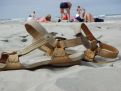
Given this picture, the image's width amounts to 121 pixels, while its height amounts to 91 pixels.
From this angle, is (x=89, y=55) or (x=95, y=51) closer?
(x=89, y=55)

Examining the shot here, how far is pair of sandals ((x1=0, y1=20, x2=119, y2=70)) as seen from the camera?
2361mm

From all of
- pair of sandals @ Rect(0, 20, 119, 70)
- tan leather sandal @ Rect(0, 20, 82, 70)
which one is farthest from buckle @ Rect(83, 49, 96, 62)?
tan leather sandal @ Rect(0, 20, 82, 70)

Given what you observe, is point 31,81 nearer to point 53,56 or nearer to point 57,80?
point 57,80

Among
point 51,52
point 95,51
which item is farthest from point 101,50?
point 51,52

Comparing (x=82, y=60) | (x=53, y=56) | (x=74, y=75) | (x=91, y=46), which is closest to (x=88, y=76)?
(x=74, y=75)

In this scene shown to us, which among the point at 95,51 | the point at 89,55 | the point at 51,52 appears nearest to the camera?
the point at 51,52

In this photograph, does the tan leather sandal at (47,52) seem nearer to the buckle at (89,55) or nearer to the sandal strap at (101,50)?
the buckle at (89,55)

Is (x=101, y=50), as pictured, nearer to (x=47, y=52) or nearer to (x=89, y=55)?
(x=89, y=55)

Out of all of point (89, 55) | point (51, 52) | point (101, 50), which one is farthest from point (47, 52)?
point (101, 50)

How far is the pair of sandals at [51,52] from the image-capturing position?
7.75 ft

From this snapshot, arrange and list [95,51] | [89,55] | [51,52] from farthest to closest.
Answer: [95,51] < [89,55] < [51,52]

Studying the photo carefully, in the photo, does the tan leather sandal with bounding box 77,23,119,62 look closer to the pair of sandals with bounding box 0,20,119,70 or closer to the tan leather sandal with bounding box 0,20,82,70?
the pair of sandals with bounding box 0,20,119,70

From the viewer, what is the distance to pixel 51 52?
2.55 m

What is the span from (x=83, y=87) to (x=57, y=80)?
19 centimetres
